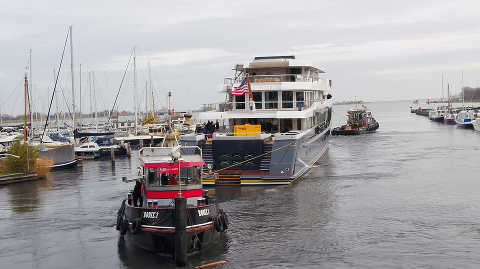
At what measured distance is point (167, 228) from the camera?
1507 centimetres

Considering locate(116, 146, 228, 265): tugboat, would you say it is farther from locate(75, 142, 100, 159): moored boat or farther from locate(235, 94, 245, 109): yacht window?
locate(75, 142, 100, 159): moored boat

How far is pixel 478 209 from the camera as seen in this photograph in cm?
2161

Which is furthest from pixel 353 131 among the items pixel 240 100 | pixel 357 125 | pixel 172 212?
pixel 172 212

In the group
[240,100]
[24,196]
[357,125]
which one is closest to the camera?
[24,196]

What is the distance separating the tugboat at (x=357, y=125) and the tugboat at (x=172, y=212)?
5450 centimetres

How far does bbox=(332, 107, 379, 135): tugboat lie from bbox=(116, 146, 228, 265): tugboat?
2145 inches

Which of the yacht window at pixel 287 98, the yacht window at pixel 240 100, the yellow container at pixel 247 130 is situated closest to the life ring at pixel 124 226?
the yellow container at pixel 247 130

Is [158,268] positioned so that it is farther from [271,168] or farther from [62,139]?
[62,139]

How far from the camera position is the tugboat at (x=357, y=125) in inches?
2766

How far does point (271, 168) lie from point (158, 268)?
1275cm

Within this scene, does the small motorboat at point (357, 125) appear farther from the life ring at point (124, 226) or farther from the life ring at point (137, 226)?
the life ring at point (137, 226)

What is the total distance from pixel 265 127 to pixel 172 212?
18312mm

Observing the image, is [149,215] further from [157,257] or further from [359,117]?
[359,117]

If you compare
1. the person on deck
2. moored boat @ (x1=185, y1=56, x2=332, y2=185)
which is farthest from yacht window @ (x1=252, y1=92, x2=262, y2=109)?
the person on deck
